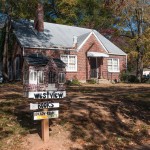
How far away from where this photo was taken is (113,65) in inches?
1369

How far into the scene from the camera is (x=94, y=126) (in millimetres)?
Result: 9242

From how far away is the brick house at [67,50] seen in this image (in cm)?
2923

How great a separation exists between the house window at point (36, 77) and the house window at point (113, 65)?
26975 mm

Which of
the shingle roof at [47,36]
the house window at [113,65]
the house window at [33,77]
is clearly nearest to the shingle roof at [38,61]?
the house window at [33,77]

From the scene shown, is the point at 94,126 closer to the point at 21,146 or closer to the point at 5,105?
the point at 21,146

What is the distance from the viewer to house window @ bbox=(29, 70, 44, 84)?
24.7 ft

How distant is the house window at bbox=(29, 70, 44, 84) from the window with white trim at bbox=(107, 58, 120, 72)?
27.0 meters

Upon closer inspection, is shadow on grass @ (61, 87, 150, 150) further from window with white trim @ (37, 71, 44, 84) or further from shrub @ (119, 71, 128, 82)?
shrub @ (119, 71, 128, 82)

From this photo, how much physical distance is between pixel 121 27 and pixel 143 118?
2680 cm

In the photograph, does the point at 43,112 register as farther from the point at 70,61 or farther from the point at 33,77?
the point at 70,61

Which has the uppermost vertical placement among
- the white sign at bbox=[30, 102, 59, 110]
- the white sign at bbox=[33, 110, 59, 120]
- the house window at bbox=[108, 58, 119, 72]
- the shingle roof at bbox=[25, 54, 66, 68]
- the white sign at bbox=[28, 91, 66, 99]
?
the house window at bbox=[108, 58, 119, 72]

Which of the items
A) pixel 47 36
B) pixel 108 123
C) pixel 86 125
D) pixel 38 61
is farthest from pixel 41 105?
pixel 47 36

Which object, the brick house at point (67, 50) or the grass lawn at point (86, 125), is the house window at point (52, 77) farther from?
the brick house at point (67, 50)

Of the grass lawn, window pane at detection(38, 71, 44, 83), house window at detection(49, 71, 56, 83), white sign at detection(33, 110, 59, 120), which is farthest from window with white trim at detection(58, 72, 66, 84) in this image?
Answer: the grass lawn
